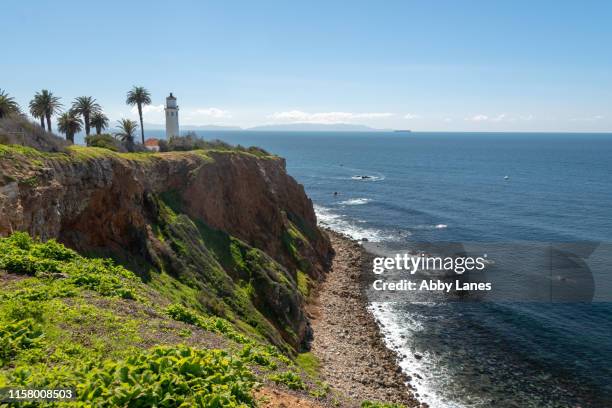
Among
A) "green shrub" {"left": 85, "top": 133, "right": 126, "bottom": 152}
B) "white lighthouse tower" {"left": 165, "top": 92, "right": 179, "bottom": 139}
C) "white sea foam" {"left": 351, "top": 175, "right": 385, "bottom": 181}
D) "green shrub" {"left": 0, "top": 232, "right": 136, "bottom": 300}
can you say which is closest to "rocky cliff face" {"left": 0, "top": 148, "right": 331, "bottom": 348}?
"green shrub" {"left": 0, "top": 232, "right": 136, "bottom": 300}

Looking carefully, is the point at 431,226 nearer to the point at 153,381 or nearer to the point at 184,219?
the point at 184,219

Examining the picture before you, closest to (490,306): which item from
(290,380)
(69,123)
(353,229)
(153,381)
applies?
(353,229)

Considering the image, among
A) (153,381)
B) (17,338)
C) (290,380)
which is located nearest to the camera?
(153,381)

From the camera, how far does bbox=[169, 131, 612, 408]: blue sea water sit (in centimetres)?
3722

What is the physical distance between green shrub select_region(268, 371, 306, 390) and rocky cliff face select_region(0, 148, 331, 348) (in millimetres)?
16402

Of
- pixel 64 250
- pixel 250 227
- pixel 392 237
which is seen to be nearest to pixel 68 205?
pixel 64 250

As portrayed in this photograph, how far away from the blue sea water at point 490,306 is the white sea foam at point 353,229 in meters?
0.22

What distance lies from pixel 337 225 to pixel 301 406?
76.5 meters

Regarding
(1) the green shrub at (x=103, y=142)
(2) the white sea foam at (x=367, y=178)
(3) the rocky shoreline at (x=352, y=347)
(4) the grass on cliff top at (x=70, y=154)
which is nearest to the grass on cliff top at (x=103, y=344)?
(4) the grass on cliff top at (x=70, y=154)

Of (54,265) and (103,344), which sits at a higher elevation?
(54,265)

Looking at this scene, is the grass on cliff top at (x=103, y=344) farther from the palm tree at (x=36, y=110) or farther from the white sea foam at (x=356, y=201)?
the white sea foam at (x=356, y=201)

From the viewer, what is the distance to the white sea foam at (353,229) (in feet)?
262

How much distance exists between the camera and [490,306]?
52.0 meters

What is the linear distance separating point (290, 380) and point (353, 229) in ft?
235
